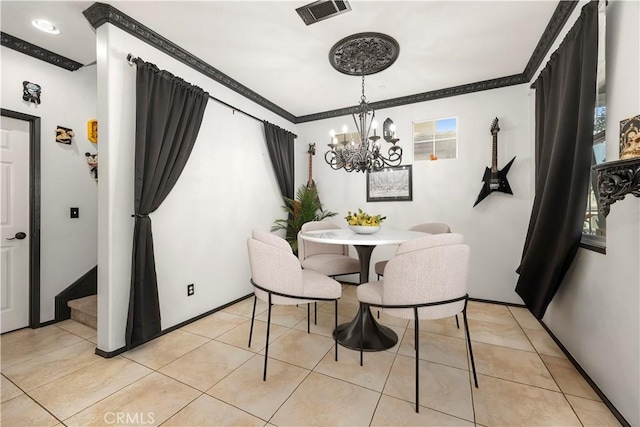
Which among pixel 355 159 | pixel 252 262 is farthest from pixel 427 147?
pixel 252 262

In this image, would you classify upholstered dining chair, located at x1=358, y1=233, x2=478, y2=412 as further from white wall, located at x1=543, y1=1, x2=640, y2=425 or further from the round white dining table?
white wall, located at x1=543, y1=1, x2=640, y2=425

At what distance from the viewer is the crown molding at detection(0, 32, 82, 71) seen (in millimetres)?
2307

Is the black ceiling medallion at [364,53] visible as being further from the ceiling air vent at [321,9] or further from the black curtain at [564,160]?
the black curtain at [564,160]

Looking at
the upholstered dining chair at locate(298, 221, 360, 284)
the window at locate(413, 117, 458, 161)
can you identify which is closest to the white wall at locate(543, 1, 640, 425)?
the upholstered dining chair at locate(298, 221, 360, 284)

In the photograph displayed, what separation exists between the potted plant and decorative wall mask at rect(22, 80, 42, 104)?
2.73 meters

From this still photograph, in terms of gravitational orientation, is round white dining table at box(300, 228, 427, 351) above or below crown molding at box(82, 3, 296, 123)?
below

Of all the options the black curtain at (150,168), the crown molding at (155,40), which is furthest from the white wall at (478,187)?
the black curtain at (150,168)

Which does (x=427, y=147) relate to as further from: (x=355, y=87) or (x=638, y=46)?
(x=638, y=46)

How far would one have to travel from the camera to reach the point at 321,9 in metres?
2.01

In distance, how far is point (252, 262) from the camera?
1916 mm

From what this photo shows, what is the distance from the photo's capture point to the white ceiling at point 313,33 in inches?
79.2

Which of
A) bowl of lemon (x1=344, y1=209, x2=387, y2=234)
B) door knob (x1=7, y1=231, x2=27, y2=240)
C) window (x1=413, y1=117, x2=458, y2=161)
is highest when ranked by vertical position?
window (x1=413, y1=117, x2=458, y2=161)

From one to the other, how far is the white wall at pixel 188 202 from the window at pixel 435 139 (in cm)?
204

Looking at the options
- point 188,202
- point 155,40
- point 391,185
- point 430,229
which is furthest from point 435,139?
point 155,40
